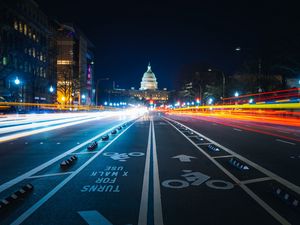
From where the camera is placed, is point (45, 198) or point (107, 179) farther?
point (107, 179)

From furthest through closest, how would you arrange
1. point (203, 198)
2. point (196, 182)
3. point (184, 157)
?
1. point (184, 157)
2. point (196, 182)
3. point (203, 198)

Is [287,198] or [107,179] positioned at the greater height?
[287,198]

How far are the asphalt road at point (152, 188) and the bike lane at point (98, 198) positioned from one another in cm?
1

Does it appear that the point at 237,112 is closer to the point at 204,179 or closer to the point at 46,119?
the point at 46,119

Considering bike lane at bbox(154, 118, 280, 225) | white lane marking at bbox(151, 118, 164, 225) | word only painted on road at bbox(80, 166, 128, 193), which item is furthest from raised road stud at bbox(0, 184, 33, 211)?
bike lane at bbox(154, 118, 280, 225)

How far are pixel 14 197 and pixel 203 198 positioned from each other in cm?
340

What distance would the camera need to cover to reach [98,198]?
21.2 feet

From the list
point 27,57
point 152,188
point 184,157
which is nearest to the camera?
point 152,188

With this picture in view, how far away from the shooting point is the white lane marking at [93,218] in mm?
5129

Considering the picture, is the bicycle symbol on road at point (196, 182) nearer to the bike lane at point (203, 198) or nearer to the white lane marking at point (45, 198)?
the bike lane at point (203, 198)

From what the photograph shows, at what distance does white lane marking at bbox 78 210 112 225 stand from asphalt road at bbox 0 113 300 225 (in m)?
0.01

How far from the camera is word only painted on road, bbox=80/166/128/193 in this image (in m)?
7.14

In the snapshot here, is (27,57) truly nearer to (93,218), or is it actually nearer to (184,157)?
(184,157)

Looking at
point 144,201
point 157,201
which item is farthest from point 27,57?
point 157,201
